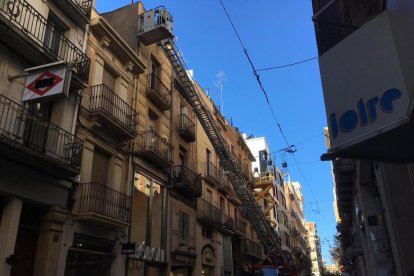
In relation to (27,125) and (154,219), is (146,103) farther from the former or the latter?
(27,125)

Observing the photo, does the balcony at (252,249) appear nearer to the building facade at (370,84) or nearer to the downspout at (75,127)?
the downspout at (75,127)

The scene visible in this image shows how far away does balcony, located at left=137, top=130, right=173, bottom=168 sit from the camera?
18953 mm

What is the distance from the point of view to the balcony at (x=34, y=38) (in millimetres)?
11828

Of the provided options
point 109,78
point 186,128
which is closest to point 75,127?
point 109,78

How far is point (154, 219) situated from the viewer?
65.2 feet

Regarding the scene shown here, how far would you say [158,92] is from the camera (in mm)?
21578

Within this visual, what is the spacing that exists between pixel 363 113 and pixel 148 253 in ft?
48.8

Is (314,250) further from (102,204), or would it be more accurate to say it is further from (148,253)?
(102,204)

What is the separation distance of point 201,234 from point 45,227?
1363 cm

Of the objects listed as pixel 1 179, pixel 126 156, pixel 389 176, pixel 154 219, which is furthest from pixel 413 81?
pixel 154 219

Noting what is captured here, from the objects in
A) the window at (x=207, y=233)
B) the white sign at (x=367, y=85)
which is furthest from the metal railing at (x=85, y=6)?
the window at (x=207, y=233)

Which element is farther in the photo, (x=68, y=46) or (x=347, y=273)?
(x=347, y=273)

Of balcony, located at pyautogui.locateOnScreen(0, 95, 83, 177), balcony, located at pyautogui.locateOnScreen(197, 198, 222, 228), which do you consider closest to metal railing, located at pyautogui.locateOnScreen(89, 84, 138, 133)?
balcony, located at pyautogui.locateOnScreen(0, 95, 83, 177)

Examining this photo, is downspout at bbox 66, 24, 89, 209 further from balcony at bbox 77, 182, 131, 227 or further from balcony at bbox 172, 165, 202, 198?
balcony at bbox 172, 165, 202, 198
